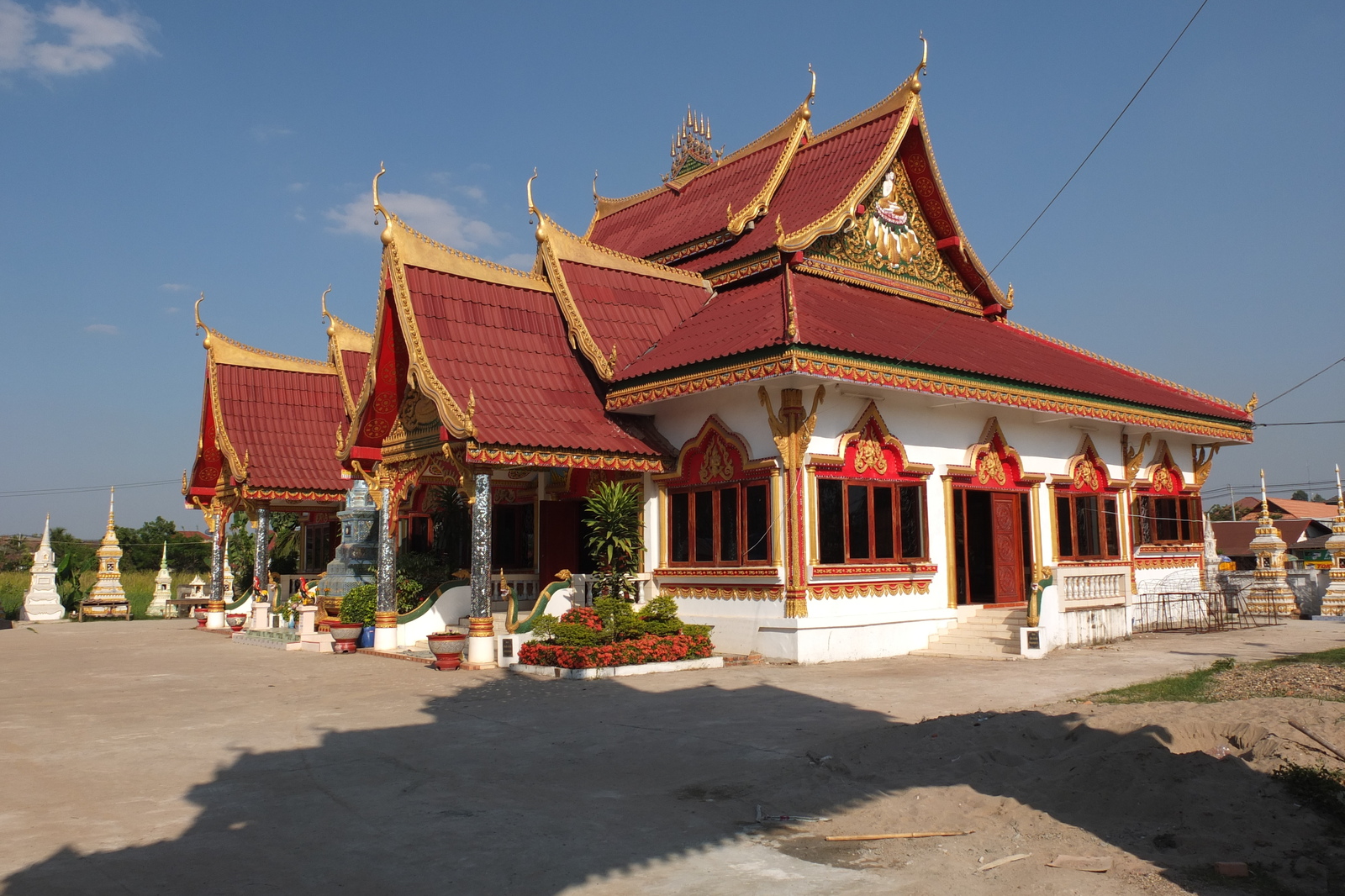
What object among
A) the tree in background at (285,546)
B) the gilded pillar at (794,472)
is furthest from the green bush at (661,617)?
the tree in background at (285,546)

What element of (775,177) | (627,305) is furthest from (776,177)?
(627,305)

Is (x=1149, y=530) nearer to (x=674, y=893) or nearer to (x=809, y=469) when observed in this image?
(x=809, y=469)

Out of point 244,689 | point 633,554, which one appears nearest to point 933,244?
point 633,554

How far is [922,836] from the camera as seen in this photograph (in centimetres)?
501

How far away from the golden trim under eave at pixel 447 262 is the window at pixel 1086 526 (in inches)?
362

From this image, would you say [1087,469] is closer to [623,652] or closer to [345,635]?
[623,652]

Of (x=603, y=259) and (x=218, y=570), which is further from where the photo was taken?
(x=218, y=570)

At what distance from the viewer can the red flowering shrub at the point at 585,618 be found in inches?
488

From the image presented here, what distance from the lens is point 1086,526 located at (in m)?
17.5

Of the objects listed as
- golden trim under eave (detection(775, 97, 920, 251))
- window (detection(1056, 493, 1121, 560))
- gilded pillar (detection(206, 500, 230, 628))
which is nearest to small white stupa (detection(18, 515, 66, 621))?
gilded pillar (detection(206, 500, 230, 628))

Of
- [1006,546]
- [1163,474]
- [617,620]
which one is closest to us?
[617,620]

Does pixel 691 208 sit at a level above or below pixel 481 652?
above

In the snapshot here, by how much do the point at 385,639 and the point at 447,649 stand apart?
321 cm

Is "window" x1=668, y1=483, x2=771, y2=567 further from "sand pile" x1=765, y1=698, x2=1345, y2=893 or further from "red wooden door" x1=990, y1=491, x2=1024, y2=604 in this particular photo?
"sand pile" x1=765, y1=698, x2=1345, y2=893
